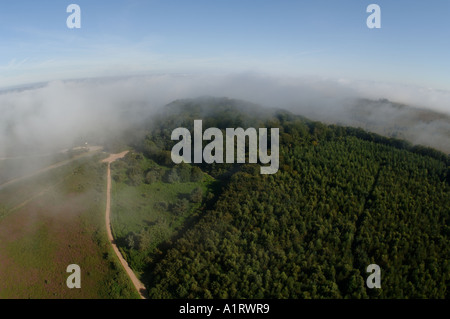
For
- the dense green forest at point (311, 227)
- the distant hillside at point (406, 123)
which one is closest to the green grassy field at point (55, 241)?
the dense green forest at point (311, 227)

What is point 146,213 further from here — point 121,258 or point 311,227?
point 311,227

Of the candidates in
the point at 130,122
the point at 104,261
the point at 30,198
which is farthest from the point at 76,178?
the point at 130,122

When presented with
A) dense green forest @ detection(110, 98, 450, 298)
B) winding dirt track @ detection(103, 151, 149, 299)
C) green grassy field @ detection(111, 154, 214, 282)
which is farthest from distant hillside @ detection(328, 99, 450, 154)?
winding dirt track @ detection(103, 151, 149, 299)

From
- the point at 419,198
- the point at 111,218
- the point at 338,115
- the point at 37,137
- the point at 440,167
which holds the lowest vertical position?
the point at 111,218

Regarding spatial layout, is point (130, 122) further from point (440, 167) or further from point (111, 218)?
point (440, 167)

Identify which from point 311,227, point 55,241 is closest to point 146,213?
point 55,241

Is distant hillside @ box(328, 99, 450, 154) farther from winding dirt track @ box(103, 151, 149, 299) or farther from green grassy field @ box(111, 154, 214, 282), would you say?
winding dirt track @ box(103, 151, 149, 299)
